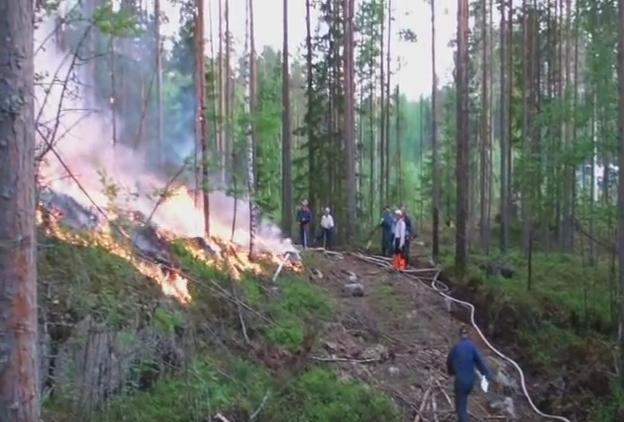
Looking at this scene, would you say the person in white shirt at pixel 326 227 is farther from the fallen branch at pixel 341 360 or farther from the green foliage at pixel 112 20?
the green foliage at pixel 112 20

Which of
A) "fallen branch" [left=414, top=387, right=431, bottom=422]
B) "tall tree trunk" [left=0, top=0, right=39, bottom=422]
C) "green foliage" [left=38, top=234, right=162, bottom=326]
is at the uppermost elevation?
"tall tree trunk" [left=0, top=0, right=39, bottom=422]

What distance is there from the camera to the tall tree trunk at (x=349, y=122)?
27.2m

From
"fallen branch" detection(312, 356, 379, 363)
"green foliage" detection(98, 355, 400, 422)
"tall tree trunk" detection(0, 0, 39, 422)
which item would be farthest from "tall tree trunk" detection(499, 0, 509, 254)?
"tall tree trunk" detection(0, 0, 39, 422)

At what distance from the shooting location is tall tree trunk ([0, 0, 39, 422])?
337cm

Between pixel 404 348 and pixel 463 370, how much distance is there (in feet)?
12.0

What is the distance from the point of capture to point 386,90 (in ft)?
149

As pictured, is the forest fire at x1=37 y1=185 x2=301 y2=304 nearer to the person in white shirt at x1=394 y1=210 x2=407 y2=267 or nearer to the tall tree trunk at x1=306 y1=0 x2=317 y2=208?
the person in white shirt at x1=394 y1=210 x2=407 y2=267

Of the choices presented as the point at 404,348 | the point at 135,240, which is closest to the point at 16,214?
the point at 135,240

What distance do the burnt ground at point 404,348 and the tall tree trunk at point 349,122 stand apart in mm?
7141

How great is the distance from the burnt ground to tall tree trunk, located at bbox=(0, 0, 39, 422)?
947 cm

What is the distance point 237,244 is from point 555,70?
2081 centimetres

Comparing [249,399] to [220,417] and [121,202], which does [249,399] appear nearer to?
[220,417]

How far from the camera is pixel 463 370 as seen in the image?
1172 cm

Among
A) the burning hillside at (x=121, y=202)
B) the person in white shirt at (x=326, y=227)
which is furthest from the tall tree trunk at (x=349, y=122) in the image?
the burning hillside at (x=121, y=202)
